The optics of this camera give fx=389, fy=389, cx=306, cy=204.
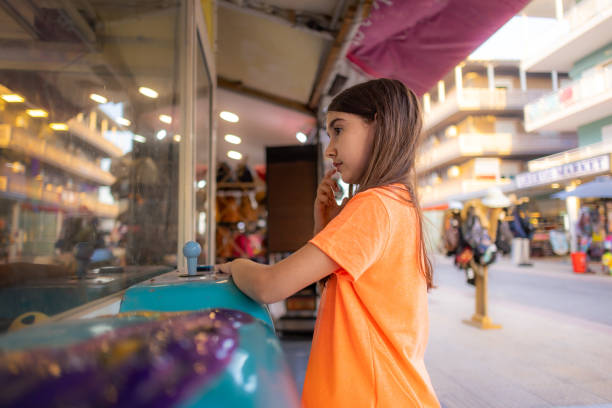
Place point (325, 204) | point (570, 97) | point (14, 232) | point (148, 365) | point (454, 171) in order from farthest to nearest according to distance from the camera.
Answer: point (454, 171) < point (570, 97) < point (325, 204) < point (14, 232) < point (148, 365)

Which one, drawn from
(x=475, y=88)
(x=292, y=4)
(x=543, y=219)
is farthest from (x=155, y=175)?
(x=475, y=88)

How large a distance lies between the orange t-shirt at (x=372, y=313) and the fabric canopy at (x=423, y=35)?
80.9 inches

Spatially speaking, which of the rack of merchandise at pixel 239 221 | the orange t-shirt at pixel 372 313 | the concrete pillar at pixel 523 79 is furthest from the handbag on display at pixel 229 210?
the concrete pillar at pixel 523 79

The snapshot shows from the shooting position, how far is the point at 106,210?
1.09 m

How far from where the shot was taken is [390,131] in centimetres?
87

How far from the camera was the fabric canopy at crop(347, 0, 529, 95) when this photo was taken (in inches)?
92.3

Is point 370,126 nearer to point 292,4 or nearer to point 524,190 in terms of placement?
point 292,4

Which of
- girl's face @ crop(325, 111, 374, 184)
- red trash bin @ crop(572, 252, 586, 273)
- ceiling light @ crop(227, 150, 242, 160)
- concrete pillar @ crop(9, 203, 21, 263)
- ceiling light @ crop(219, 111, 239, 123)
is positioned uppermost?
ceiling light @ crop(219, 111, 239, 123)

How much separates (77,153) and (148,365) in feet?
2.78

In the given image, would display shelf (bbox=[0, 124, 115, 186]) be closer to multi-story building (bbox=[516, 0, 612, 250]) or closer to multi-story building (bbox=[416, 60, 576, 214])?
multi-story building (bbox=[516, 0, 612, 250])

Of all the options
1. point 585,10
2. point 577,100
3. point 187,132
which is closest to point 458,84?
point 577,100

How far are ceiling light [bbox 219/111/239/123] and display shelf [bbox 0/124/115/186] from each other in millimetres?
4019

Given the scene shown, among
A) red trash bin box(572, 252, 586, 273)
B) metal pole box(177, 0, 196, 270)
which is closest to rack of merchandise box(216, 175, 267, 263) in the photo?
metal pole box(177, 0, 196, 270)

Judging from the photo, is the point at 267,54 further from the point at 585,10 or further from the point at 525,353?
the point at 585,10
